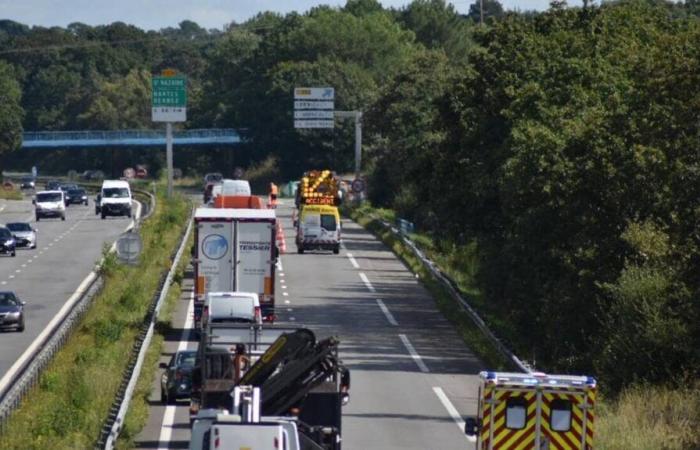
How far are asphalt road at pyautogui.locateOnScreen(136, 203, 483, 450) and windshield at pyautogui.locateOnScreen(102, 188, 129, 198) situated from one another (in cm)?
2446

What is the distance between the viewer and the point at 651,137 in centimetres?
3528

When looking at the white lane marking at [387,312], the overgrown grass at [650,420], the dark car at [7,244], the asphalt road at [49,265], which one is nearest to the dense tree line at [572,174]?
the white lane marking at [387,312]

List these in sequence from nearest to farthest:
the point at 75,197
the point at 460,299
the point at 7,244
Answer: the point at 460,299 < the point at 7,244 < the point at 75,197

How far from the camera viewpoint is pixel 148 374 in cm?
3244

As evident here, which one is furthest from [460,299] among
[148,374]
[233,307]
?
[148,374]

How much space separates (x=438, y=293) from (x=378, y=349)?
1140 centimetres

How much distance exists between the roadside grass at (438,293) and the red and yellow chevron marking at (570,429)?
14.2 metres

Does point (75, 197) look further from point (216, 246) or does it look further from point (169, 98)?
point (216, 246)

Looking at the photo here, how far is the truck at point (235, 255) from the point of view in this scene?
39188 mm

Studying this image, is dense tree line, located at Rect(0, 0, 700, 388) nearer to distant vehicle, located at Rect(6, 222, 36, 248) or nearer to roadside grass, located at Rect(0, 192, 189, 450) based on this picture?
roadside grass, located at Rect(0, 192, 189, 450)

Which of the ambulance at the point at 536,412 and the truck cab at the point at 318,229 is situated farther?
the truck cab at the point at 318,229

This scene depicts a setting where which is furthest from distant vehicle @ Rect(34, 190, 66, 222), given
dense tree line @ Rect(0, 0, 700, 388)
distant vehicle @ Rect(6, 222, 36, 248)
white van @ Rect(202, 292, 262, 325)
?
white van @ Rect(202, 292, 262, 325)

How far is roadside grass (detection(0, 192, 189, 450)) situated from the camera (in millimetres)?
23250

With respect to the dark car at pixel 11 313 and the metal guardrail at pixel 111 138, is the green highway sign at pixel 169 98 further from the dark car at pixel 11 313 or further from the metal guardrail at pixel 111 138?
the metal guardrail at pixel 111 138
